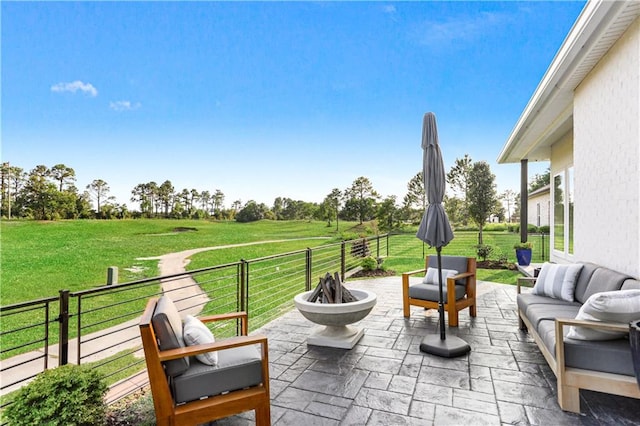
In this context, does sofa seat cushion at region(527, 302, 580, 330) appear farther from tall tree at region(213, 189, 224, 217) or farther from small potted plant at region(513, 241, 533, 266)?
tall tree at region(213, 189, 224, 217)

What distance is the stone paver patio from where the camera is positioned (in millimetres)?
2322

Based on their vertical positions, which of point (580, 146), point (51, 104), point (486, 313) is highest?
point (51, 104)

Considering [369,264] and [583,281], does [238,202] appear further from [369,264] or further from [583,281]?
[583,281]

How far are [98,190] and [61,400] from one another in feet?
69.9

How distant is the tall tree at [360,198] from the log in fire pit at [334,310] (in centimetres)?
1659

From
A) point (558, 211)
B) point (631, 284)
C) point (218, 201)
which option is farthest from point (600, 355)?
point (218, 201)

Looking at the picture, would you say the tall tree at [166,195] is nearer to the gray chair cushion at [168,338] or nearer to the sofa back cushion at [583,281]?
the gray chair cushion at [168,338]

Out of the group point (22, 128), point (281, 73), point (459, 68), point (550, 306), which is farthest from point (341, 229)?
point (22, 128)

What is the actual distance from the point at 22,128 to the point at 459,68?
24522 millimetres

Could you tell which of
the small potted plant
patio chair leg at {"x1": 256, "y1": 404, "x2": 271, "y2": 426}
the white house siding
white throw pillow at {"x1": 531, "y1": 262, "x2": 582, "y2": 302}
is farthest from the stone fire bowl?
the small potted plant

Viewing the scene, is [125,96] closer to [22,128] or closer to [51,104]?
[51,104]

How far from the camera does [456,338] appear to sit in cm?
368

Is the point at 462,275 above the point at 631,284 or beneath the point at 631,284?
beneath

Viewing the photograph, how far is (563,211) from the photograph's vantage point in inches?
267
